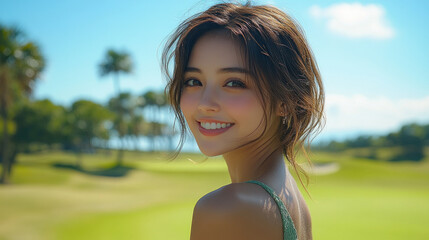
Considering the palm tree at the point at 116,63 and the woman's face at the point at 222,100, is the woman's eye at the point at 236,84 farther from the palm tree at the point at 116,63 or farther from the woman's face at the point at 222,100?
the palm tree at the point at 116,63

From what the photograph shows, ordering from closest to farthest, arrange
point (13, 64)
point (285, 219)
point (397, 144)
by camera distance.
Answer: point (285, 219), point (13, 64), point (397, 144)

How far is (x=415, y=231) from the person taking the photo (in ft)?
32.2

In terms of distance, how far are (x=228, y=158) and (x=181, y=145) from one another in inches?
17.8

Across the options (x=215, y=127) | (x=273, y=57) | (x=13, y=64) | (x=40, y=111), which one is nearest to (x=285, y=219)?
(x=215, y=127)

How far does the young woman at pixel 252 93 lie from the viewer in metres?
1.50

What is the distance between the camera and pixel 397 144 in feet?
105

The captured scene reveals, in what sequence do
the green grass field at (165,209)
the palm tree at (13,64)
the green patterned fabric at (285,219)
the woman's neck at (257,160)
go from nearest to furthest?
the green patterned fabric at (285,219)
the woman's neck at (257,160)
the green grass field at (165,209)
the palm tree at (13,64)

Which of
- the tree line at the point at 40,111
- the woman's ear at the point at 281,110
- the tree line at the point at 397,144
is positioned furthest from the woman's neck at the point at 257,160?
the tree line at the point at 397,144

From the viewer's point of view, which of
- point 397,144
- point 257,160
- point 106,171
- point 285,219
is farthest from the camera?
point 106,171

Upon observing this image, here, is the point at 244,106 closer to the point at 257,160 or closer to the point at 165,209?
the point at 257,160

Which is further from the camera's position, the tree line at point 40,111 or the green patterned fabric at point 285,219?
the tree line at point 40,111

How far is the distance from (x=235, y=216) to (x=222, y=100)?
472 mm

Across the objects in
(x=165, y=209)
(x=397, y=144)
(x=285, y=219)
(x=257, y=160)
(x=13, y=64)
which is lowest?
(x=165, y=209)

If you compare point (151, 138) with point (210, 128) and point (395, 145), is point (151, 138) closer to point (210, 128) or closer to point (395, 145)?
point (395, 145)
